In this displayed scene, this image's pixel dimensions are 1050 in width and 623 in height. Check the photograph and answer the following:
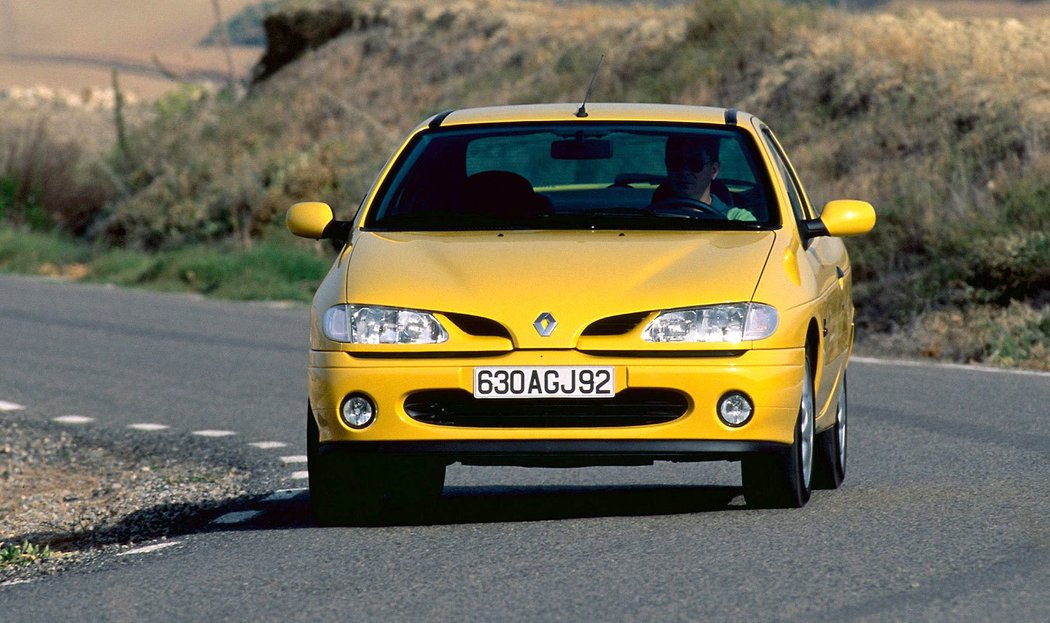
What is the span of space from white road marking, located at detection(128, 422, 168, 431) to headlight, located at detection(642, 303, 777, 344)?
6046 mm

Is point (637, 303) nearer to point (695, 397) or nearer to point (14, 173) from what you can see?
point (695, 397)

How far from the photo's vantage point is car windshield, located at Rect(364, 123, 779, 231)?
27.1ft

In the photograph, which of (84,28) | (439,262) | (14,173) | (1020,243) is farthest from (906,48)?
(84,28)

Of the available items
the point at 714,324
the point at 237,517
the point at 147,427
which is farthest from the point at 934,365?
the point at 714,324

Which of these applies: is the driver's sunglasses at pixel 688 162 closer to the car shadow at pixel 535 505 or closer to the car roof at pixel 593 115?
the car roof at pixel 593 115

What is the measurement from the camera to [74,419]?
1344 cm

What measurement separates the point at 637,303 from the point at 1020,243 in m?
11.1

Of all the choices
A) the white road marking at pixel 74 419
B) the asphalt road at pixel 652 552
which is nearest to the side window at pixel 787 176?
the asphalt road at pixel 652 552

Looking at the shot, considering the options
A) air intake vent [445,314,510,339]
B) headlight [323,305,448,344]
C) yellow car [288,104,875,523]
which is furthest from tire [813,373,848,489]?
headlight [323,305,448,344]

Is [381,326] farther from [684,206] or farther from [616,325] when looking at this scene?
[684,206]

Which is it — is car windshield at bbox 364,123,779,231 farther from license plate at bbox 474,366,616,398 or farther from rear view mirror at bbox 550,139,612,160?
license plate at bbox 474,366,616,398

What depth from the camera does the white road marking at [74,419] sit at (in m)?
13.3

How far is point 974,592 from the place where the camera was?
617 centimetres

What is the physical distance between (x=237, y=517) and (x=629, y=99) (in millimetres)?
25408
